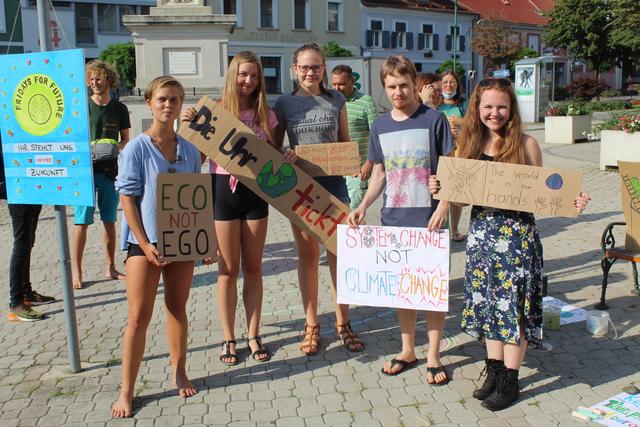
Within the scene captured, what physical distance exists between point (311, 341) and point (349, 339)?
0.28 m

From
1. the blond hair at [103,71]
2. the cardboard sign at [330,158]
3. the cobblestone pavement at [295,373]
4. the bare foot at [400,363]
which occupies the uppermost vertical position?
the blond hair at [103,71]

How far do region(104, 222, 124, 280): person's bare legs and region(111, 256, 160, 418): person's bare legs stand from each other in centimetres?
296

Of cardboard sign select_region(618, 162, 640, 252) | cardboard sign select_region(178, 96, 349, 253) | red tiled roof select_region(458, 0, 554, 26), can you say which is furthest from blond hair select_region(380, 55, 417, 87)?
red tiled roof select_region(458, 0, 554, 26)

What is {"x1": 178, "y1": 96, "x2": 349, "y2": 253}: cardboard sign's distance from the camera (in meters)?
4.30

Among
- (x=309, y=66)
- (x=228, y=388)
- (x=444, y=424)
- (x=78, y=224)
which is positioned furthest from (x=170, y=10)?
(x=444, y=424)

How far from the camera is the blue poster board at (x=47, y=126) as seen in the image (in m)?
4.05

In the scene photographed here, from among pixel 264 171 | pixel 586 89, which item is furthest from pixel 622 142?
pixel 586 89

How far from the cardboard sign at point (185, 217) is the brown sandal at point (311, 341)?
117 centimetres

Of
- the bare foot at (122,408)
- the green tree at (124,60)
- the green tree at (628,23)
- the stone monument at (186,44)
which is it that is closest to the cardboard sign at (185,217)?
the bare foot at (122,408)

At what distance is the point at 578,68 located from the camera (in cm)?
6538

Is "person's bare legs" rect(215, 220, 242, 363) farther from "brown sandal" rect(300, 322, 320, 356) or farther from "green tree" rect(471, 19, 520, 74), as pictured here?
"green tree" rect(471, 19, 520, 74)

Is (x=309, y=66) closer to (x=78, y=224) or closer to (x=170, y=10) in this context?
(x=78, y=224)

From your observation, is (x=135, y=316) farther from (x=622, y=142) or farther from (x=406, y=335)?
(x=622, y=142)

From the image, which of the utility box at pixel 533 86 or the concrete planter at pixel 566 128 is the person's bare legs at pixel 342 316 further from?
the utility box at pixel 533 86
